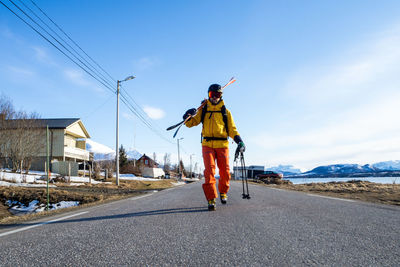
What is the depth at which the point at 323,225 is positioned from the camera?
2826 millimetres

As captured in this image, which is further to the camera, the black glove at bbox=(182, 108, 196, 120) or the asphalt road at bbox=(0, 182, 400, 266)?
the black glove at bbox=(182, 108, 196, 120)

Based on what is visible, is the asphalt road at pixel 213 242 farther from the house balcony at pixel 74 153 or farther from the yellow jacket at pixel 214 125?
the house balcony at pixel 74 153

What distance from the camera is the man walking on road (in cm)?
475

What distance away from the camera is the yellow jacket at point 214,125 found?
15.8 feet

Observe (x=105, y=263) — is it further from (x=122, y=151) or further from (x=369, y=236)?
(x=122, y=151)

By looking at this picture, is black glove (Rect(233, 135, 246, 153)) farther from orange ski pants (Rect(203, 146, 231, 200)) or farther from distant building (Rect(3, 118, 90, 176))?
distant building (Rect(3, 118, 90, 176))

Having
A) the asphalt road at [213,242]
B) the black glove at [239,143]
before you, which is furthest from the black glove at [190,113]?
the asphalt road at [213,242]

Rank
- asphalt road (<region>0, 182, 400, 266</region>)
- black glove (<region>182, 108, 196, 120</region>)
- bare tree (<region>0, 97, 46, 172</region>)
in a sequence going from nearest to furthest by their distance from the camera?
asphalt road (<region>0, 182, 400, 266</region>), black glove (<region>182, 108, 196, 120</region>), bare tree (<region>0, 97, 46, 172</region>)

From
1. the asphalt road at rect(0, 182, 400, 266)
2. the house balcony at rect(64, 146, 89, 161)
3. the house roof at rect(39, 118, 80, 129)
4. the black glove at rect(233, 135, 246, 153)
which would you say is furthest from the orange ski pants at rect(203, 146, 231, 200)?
the house balcony at rect(64, 146, 89, 161)

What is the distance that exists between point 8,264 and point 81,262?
483 mm

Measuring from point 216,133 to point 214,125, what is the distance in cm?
16

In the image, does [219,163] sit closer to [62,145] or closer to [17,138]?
[17,138]

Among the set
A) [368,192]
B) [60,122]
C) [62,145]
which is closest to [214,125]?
[368,192]

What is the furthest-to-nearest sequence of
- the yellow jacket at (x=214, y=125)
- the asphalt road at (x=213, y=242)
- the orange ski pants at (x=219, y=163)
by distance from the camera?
the yellow jacket at (x=214, y=125) → the orange ski pants at (x=219, y=163) → the asphalt road at (x=213, y=242)
